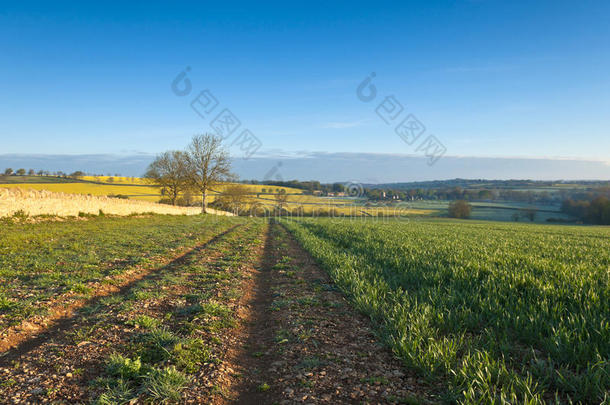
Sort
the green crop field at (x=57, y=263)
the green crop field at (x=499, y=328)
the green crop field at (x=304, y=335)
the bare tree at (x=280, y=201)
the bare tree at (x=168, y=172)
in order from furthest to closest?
the bare tree at (x=280, y=201), the bare tree at (x=168, y=172), the green crop field at (x=57, y=263), the green crop field at (x=304, y=335), the green crop field at (x=499, y=328)

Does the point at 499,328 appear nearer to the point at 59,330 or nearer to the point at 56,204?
the point at 59,330

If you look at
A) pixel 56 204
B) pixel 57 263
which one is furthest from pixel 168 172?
pixel 57 263

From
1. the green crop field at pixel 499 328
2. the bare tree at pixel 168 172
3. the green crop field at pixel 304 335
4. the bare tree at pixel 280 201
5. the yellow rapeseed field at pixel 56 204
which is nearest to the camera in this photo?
the green crop field at pixel 499 328

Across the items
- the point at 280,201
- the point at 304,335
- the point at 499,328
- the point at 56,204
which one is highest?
the point at 56,204

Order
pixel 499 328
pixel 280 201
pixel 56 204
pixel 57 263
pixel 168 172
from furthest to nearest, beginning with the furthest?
pixel 280 201 → pixel 168 172 → pixel 56 204 → pixel 57 263 → pixel 499 328

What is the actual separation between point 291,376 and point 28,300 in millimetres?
5902

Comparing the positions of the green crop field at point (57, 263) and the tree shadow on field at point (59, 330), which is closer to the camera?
the tree shadow on field at point (59, 330)

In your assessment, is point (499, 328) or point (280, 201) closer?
point (499, 328)

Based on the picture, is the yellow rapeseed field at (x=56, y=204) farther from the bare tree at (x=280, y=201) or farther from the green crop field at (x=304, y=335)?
the bare tree at (x=280, y=201)

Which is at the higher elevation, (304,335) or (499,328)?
(499,328)

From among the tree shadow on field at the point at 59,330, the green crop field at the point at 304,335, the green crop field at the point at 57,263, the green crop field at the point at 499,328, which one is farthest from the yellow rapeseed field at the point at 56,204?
the green crop field at the point at 499,328

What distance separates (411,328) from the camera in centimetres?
478

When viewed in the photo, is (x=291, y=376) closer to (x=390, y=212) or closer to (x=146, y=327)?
(x=146, y=327)

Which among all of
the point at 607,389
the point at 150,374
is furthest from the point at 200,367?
the point at 607,389
